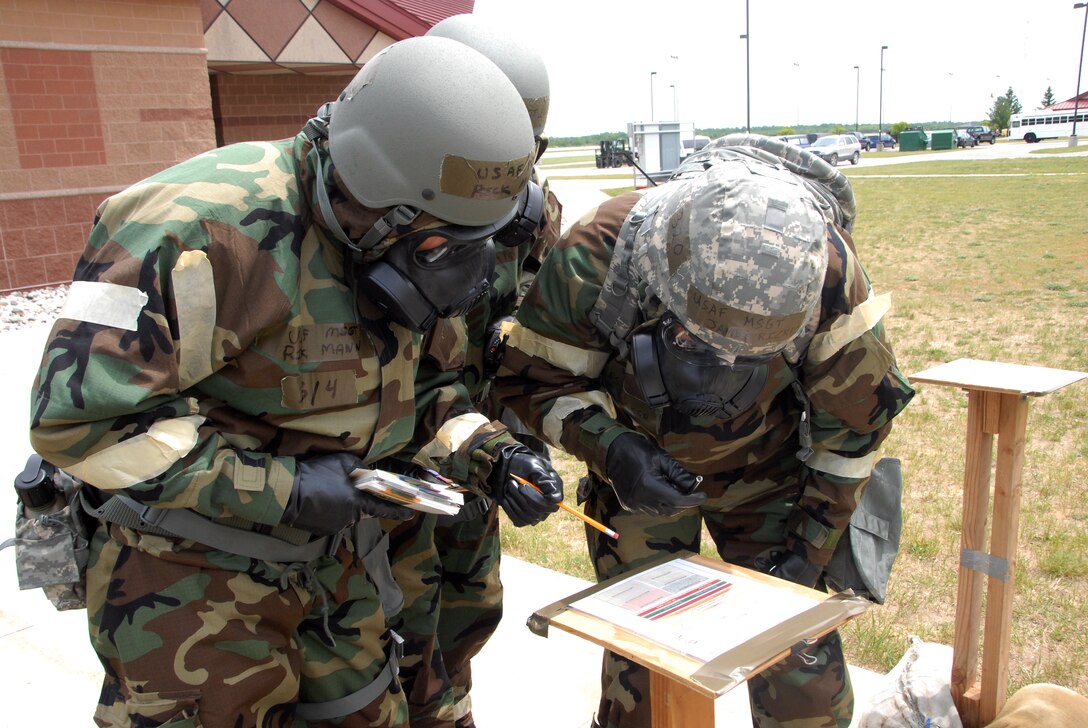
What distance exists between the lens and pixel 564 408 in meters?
2.45

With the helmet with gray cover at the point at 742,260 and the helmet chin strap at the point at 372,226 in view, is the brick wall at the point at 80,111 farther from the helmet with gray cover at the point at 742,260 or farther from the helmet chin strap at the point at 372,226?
the helmet with gray cover at the point at 742,260

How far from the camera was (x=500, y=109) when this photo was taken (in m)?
1.91

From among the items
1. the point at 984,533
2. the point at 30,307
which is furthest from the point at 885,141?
the point at 984,533

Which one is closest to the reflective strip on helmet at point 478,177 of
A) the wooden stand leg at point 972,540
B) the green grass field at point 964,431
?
the wooden stand leg at point 972,540

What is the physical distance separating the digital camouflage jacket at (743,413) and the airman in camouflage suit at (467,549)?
0.28m

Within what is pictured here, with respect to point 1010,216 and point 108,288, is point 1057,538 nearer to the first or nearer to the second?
point 108,288

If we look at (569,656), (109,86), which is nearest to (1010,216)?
(109,86)

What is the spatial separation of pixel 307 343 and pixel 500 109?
0.63m

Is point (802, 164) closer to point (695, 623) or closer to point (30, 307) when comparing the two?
point (695, 623)

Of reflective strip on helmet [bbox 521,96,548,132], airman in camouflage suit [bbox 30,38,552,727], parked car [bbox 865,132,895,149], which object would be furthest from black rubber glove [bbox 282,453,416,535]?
parked car [bbox 865,132,895,149]

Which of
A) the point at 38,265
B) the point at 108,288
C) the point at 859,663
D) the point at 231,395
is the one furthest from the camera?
the point at 38,265

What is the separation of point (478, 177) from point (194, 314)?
61cm

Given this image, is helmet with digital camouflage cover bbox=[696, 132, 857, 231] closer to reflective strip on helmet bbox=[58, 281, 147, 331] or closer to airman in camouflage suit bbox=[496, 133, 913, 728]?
airman in camouflage suit bbox=[496, 133, 913, 728]

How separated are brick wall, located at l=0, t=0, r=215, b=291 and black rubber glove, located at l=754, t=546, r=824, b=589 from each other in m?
8.62
